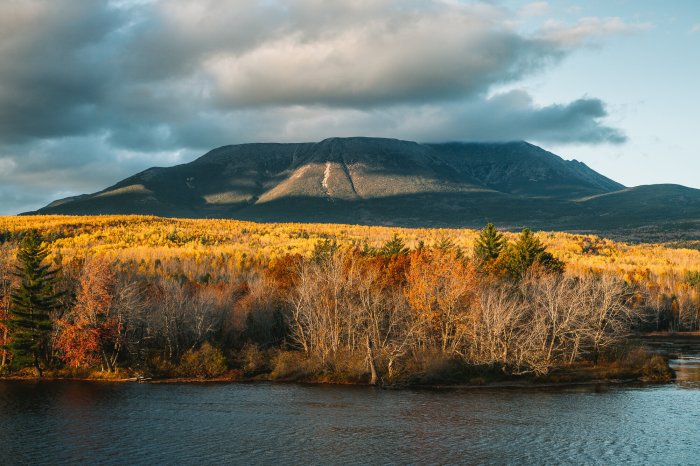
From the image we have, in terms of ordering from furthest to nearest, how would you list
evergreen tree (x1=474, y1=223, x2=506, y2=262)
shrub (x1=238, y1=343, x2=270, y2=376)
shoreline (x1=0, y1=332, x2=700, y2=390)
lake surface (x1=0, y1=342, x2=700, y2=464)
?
evergreen tree (x1=474, y1=223, x2=506, y2=262) → shrub (x1=238, y1=343, x2=270, y2=376) → shoreline (x1=0, y1=332, x2=700, y2=390) → lake surface (x1=0, y1=342, x2=700, y2=464)

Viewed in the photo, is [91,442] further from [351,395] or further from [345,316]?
[345,316]

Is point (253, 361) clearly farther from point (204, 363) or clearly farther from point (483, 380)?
point (483, 380)

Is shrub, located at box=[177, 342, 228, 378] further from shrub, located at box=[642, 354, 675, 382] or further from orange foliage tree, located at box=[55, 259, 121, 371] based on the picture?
shrub, located at box=[642, 354, 675, 382]

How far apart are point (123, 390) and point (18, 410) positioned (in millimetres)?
12066

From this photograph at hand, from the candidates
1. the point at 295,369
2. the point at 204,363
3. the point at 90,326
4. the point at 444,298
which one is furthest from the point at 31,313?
the point at 444,298

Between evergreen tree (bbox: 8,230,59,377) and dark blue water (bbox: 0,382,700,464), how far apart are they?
14.4 feet

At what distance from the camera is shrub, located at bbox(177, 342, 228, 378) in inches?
2982

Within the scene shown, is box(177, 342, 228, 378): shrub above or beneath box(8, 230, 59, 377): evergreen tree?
beneath

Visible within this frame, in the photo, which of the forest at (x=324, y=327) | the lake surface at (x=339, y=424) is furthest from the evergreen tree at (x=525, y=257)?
the lake surface at (x=339, y=424)

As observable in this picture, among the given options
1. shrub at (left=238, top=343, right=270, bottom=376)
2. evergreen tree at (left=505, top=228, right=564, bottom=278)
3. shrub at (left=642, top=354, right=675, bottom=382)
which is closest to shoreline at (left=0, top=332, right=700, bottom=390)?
shrub at (left=642, top=354, right=675, bottom=382)

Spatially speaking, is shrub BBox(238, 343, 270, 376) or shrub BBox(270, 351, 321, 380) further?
shrub BBox(238, 343, 270, 376)

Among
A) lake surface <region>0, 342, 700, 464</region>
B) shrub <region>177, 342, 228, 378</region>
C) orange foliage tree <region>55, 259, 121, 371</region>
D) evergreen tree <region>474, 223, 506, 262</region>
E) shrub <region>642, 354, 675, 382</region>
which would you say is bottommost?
shrub <region>642, 354, 675, 382</region>

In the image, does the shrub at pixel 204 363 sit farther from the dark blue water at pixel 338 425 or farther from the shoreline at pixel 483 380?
the dark blue water at pixel 338 425

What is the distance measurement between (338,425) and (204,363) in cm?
2816
